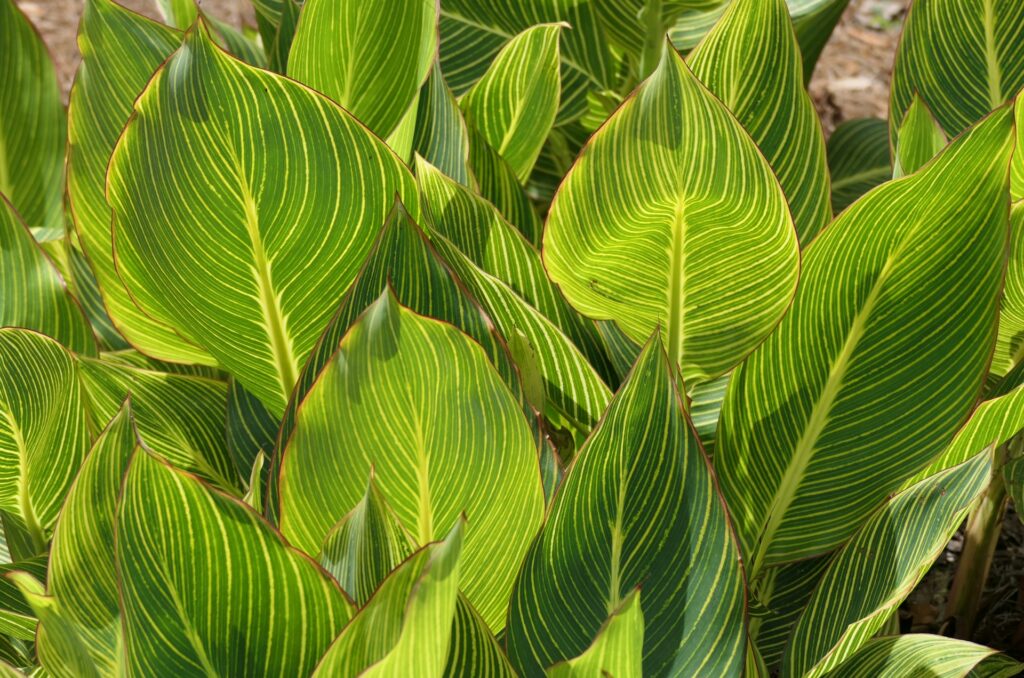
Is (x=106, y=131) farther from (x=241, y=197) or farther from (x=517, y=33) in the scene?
(x=517, y=33)

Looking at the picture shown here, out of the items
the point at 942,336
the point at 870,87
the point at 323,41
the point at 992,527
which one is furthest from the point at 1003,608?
the point at 870,87

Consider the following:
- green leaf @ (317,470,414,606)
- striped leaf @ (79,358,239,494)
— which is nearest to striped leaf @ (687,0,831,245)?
green leaf @ (317,470,414,606)

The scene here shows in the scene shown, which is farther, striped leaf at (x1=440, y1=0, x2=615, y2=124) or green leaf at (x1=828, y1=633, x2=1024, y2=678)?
striped leaf at (x1=440, y1=0, x2=615, y2=124)

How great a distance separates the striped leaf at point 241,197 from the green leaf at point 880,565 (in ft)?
1.49

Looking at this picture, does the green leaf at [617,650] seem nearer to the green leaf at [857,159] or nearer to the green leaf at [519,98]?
the green leaf at [519,98]

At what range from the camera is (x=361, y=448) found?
0.76m

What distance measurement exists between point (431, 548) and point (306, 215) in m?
0.36

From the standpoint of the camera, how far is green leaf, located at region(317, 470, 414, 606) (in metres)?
0.70

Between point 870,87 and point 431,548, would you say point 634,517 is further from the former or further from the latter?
point 870,87

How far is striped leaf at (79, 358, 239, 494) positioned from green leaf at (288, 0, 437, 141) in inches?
12.6

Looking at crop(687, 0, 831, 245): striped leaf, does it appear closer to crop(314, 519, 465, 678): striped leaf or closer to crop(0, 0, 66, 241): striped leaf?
crop(314, 519, 465, 678): striped leaf

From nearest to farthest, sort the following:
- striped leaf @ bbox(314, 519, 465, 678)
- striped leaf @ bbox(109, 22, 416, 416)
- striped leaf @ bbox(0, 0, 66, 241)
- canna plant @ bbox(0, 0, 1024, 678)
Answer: striped leaf @ bbox(314, 519, 465, 678) → canna plant @ bbox(0, 0, 1024, 678) → striped leaf @ bbox(109, 22, 416, 416) → striped leaf @ bbox(0, 0, 66, 241)

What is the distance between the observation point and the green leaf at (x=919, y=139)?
3.32ft

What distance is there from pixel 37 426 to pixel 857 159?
1362 millimetres
